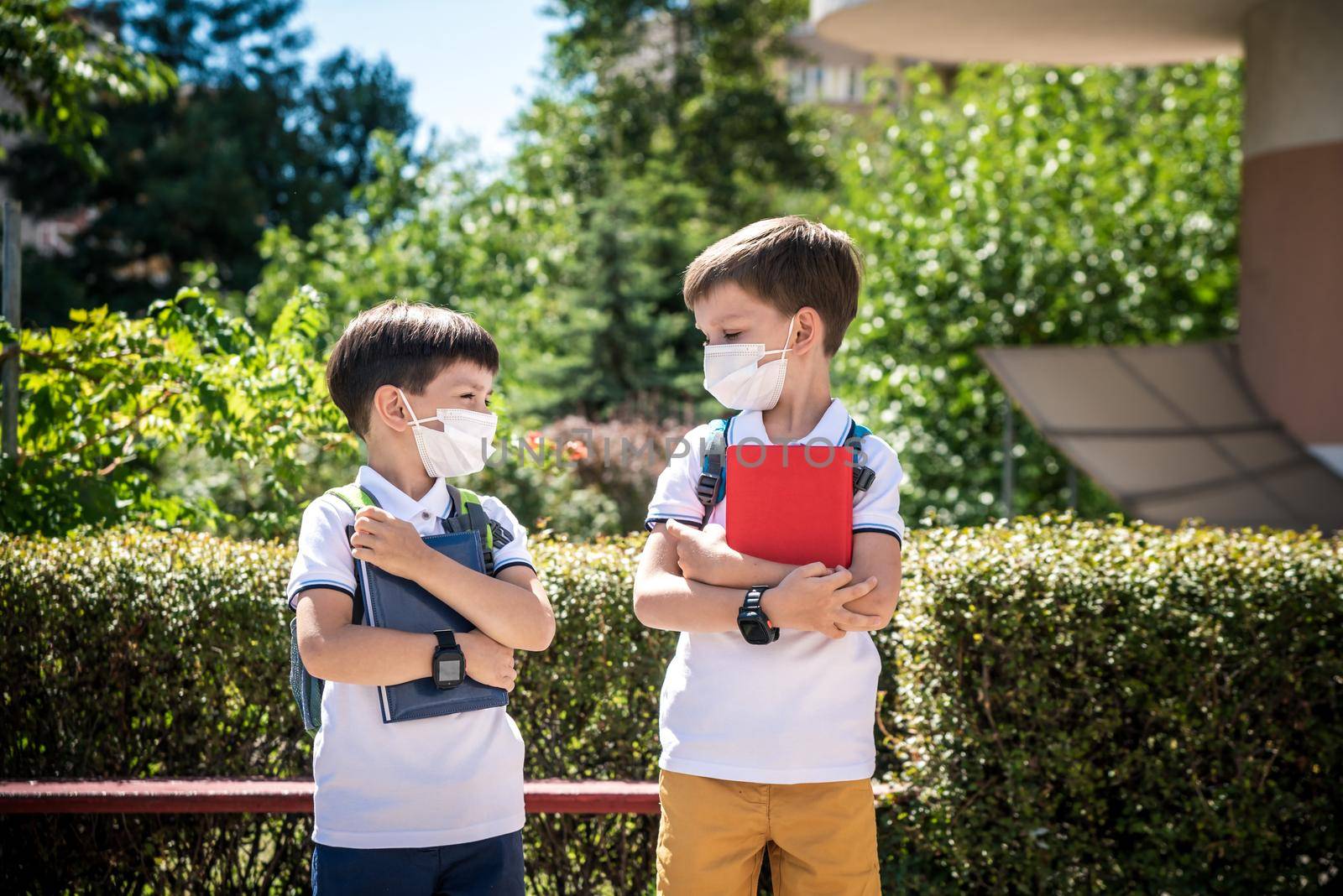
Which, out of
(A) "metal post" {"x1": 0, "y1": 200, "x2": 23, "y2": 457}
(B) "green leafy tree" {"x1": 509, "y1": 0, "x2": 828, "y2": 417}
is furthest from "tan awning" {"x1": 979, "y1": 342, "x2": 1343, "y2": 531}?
(B) "green leafy tree" {"x1": 509, "y1": 0, "x2": 828, "y2": 417}

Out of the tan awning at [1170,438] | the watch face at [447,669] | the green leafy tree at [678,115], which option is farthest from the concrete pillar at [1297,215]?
the green leafy tree at [678,115]

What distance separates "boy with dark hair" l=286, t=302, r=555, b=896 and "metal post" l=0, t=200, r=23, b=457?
2.80 m

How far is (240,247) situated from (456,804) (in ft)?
79.7

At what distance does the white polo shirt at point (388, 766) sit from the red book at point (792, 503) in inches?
24.0

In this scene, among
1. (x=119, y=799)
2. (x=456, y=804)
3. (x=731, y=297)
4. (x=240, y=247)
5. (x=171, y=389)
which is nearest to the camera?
(x=456, y=804)

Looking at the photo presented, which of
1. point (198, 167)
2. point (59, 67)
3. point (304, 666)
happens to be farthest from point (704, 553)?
point (198, 167)

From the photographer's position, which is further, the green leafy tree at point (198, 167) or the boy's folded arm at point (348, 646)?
the green leafy tree at point (198, 167)

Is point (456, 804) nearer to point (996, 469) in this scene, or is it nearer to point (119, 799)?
point (119, 799)

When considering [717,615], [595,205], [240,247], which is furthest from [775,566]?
[240,247]

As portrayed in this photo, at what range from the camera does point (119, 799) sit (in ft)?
10.9

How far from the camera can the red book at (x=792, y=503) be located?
7.51ft

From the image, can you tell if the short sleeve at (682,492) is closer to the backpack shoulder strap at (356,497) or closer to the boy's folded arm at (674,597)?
the boy's folded arm at (674,597)

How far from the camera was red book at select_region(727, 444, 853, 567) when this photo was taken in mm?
2289

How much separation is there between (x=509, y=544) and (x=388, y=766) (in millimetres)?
485
